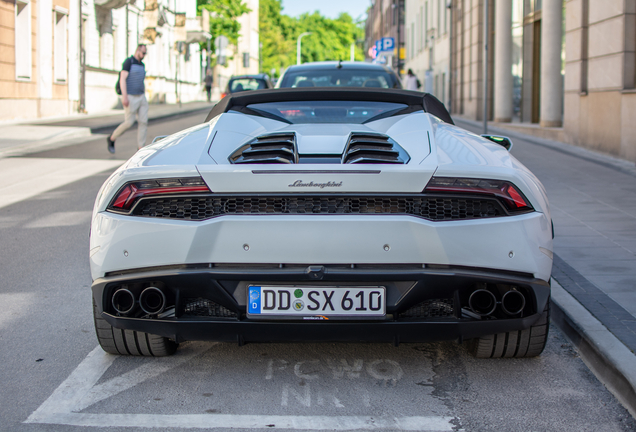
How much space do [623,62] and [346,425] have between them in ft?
38.5

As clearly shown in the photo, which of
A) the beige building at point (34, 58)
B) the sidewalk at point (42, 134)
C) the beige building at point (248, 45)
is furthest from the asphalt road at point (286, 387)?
the beige building at point (248, 45)

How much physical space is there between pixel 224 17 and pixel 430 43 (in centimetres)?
1895

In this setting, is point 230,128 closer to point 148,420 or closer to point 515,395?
point 148,420

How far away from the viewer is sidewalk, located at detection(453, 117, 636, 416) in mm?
3543

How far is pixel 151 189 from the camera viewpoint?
320 cm

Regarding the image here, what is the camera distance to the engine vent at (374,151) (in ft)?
10.7

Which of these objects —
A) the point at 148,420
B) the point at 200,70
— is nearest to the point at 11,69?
the point at 148,420

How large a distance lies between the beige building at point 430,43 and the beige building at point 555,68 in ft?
8.71

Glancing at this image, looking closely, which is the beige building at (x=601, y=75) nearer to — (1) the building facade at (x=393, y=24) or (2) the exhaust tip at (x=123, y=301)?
(2) the exhaust tip at (x=123, y=301)

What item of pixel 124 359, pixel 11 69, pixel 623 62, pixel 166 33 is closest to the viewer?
pixel 124 359

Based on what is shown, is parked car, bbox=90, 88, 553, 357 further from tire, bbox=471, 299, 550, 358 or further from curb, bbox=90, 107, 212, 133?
curb, bbox=90, 107, 212, 133

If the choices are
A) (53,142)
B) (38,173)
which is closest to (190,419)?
(38,173)

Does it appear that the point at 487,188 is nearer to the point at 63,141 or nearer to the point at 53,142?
the point at 53,142

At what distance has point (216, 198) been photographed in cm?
315
